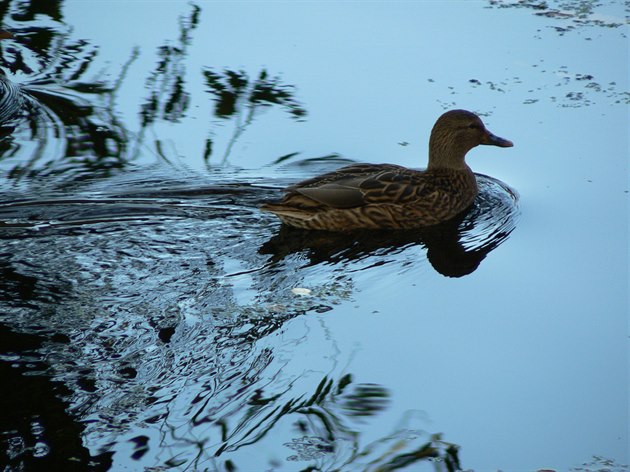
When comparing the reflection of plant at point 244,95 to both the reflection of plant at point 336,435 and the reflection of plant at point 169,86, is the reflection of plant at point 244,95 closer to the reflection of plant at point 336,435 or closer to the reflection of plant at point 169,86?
the reflection of plant at point 169,86

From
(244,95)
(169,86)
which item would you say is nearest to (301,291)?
(244,95)

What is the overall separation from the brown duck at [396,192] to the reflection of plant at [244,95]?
4.39ft

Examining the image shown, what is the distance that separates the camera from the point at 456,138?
732cm

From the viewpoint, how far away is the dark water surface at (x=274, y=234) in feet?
14.8

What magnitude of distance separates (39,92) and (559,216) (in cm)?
468

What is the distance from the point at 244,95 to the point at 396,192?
2172 mm

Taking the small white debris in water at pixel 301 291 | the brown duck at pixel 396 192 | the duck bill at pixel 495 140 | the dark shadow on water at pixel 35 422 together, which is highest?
the duck bill at pixel 495 140

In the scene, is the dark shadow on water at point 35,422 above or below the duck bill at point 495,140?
below

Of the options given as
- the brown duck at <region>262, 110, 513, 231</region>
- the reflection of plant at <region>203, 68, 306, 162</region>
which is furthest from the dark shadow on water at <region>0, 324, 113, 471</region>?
the reflection of plant at <region>203, 68, 306, 162</region>

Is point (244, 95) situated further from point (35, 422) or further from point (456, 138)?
point (35, 422)

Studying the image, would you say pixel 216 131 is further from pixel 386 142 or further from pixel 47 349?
pixel 47 349

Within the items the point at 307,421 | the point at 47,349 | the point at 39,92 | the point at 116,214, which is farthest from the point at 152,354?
the point at 39,92

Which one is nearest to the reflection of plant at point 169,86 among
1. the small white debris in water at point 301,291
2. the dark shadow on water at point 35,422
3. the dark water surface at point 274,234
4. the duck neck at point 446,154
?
the dark water surface at point 274,234

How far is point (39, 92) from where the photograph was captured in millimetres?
8562
